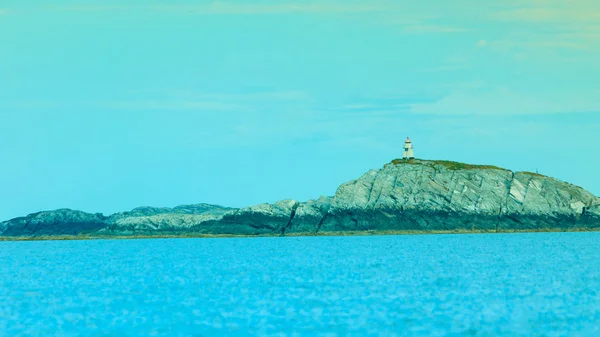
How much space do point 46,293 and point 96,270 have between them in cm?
1966

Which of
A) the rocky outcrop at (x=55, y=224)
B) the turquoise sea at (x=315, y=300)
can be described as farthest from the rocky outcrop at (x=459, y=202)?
the turquoise sea at (x=315, y=300)

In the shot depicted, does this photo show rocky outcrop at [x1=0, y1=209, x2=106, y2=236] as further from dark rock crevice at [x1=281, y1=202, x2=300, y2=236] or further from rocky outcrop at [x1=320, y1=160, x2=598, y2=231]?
rocky outcrop at [x1=320, y1=160, x2=598, y2=231]

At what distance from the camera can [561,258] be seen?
68.6m

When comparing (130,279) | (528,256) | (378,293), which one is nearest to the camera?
(378,293)

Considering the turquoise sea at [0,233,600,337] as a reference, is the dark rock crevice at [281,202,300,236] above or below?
above

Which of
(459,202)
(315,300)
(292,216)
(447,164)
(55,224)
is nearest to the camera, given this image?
(315,300)

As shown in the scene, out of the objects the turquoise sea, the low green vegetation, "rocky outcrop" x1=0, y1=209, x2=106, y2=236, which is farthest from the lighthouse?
the turquoise sea

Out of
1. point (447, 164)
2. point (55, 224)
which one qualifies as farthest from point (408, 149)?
point (55, 224)

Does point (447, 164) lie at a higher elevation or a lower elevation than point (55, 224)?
higher

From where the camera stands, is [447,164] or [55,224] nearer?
[447,164]

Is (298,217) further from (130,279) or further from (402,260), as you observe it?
(130,279)

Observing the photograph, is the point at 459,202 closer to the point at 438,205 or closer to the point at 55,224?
the point at 438,205

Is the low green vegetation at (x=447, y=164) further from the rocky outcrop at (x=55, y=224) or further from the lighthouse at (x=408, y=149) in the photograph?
the rocky outcrop at (x=55, y=224)

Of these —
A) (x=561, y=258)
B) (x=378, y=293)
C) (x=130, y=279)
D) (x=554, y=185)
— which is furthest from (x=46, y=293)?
(x=554, y=185)
